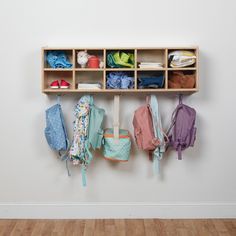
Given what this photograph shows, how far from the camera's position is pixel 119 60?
94.3 inches

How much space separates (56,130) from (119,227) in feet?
2.94

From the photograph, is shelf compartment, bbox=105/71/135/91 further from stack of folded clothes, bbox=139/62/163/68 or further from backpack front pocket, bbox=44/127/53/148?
backpack front pocket, bbox=44/127/53/148

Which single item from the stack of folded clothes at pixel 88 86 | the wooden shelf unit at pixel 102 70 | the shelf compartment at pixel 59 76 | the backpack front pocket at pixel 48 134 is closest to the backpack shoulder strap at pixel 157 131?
the wooden shelf unit at pixel 102 70

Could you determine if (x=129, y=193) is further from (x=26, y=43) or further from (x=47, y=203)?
(x=26, y=43)

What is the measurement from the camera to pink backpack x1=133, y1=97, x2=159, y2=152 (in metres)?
2.41

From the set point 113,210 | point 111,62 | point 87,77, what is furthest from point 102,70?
point 113,210

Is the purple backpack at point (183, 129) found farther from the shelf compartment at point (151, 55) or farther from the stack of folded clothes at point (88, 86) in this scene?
the stack of folded clothes at point (88, 86)

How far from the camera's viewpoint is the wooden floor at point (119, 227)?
2352 millimetres

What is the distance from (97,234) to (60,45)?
1.49 m

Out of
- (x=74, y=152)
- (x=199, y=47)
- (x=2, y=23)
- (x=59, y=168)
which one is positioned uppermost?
(x=2, y=23)

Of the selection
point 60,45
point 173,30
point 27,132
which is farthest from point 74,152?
point 173,30

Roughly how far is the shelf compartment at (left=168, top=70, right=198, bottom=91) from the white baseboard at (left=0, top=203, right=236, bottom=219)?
98 cm

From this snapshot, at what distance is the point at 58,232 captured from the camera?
92.7 inches

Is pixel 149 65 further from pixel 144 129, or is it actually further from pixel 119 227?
pixel 119 227
